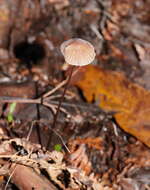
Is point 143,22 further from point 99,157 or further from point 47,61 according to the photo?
point 99,157

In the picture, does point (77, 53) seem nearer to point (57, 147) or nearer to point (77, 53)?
point (77, 53)

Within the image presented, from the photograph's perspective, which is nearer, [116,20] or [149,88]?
[149,88]

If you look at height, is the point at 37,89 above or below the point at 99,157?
above

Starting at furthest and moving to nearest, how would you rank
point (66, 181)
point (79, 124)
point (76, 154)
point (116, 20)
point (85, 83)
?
point (116, 20), point (85, 83), point (79, 124), point (76, 154), point (66, 181)

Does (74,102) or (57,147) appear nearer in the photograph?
(57,147)

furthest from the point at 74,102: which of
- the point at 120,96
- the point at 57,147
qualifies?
the point at 57,147

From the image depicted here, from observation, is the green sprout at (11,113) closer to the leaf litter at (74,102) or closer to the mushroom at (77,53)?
the leaf litter at (74,102)

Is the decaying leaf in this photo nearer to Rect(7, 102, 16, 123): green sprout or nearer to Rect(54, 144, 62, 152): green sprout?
Rect(54, 144, 62, 152): green sprout

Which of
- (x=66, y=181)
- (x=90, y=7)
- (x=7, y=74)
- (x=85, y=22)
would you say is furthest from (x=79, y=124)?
(x=90, y=7)

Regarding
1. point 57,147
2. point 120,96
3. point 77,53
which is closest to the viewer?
point 77,53
